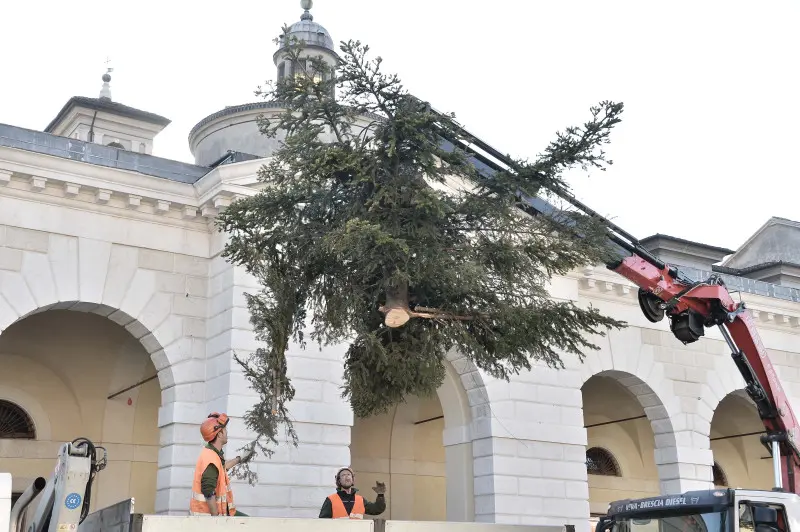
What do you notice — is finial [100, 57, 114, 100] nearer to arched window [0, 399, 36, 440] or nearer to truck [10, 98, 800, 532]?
arched window [0, 399, 36, 440]

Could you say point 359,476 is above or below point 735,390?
below

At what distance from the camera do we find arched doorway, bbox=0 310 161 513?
1759 centimetres

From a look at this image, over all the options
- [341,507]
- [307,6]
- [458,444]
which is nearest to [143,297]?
[458,444]

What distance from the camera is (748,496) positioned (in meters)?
8.30

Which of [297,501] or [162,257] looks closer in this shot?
[297,501]

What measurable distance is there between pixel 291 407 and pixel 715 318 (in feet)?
22.0

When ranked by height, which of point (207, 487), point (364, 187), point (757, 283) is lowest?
point (207, 487)

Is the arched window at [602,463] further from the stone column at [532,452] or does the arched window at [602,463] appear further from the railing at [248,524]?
the railing at [248,524]

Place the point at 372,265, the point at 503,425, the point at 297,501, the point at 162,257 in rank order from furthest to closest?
the point at 503,425 < the point at 162,257 < the point at 297,501 < the point at 372,265

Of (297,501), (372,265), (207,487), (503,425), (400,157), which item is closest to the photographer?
(207,487)

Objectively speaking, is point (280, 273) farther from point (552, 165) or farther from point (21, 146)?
point (21, 146)

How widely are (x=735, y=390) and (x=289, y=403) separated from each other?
10780mm

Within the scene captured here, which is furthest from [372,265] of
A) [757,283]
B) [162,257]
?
[757,283]

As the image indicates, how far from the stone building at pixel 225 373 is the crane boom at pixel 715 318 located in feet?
20.0
